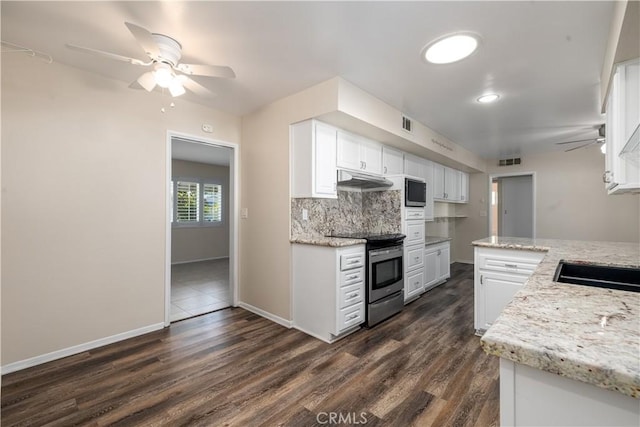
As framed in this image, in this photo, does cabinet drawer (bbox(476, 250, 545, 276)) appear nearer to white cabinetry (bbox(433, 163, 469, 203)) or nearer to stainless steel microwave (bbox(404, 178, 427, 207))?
stainless steel microwave (bbox(404, 178, 427, 207))

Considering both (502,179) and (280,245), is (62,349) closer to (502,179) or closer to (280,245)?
(280,245)

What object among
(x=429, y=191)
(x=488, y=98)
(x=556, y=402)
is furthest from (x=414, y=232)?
(x=556, y=402)

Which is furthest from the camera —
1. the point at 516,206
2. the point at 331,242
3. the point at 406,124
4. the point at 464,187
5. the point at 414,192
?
the point at 516,206

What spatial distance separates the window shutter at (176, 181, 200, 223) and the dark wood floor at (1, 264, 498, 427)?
4374mm

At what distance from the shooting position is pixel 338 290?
2645 mm

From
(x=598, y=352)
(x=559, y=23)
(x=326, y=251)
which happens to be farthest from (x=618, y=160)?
(x=326, y=251)

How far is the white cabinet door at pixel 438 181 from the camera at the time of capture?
5.02 m

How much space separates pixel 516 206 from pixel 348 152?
521 centimetres

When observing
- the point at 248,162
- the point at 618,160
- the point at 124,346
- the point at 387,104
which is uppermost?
the point at 387,104

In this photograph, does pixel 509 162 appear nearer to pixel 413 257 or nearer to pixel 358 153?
pixel 413 257

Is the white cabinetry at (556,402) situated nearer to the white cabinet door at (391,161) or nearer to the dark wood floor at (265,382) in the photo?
the dark wood floor at (265,382)

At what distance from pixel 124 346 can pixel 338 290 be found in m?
2.02

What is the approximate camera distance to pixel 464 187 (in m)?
6.23

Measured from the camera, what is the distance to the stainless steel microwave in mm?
3561
